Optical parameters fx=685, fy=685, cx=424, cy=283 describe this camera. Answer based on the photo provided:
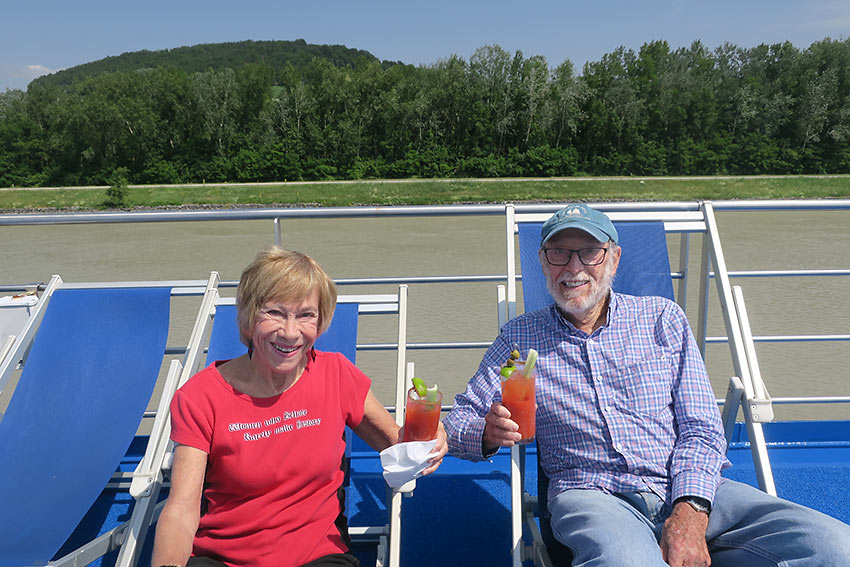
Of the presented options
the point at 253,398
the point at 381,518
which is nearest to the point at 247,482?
the point at 253,398

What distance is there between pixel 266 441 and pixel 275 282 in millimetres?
421

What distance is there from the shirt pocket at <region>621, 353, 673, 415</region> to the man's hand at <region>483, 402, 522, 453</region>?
40cm

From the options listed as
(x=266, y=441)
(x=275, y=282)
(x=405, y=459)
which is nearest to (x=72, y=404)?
(x=266, y=441)

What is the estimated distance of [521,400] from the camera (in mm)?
1900

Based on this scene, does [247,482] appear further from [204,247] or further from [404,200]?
[404,200]

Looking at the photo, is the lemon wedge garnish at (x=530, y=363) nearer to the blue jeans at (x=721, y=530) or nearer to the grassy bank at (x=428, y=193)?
the blue jeans at (x=721, y=530)

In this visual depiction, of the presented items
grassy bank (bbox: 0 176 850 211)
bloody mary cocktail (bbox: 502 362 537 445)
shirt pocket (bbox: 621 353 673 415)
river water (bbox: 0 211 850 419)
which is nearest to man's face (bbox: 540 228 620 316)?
shirt pocket (bbox: 621 353 673 415)

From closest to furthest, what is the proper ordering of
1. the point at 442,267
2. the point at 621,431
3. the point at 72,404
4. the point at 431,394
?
the point at 431,394
the point at 621,431
the point at 72,404
the point at 442,267

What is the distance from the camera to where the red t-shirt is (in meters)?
1.77

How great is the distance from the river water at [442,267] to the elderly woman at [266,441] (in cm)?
341

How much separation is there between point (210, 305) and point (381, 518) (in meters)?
1.08

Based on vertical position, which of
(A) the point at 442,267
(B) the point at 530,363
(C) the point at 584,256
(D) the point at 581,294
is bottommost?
(B) the point at 530,363

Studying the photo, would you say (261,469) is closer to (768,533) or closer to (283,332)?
(283,332)

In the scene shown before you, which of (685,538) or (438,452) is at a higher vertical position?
(438,452)
